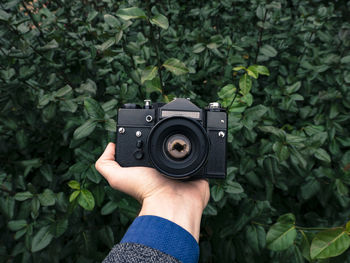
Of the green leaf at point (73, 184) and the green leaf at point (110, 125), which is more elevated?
the green leaf at point (110, 125)

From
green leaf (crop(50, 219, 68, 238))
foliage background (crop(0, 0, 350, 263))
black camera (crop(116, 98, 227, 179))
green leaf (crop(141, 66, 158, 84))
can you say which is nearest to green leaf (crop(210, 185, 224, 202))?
foliage background (crop(0, 0, 350, 263))

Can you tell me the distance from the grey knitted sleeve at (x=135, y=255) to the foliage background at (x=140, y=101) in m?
0.39

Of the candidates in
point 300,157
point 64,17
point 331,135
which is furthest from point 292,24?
point 64,17

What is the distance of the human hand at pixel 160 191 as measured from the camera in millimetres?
812

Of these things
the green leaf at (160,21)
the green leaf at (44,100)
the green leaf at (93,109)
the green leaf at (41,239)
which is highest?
the green leaf at (160,21)

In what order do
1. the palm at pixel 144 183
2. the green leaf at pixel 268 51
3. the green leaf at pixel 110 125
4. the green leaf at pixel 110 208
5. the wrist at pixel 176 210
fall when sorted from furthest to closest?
the green leaf at pixel 268 51 < the green leaf at pixel 110 208 < the green leaf at pixel 110 125 < the palm at pixel 144 183 < the wrist at pixel 176 210

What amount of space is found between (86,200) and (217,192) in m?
0.58

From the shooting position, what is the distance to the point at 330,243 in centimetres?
73

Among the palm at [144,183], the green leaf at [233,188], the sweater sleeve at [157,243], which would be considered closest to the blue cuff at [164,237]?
the sweater sleeve at [157,243]

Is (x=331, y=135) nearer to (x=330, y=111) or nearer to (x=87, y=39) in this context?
(x=330, y=111)

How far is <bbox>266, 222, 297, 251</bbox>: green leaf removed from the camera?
88 centimetres

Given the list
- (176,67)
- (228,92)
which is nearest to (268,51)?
(228,92)

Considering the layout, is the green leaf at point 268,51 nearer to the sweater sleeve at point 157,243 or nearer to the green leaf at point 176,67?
the green leaf at point 176,67

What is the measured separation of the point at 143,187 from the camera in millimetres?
908
